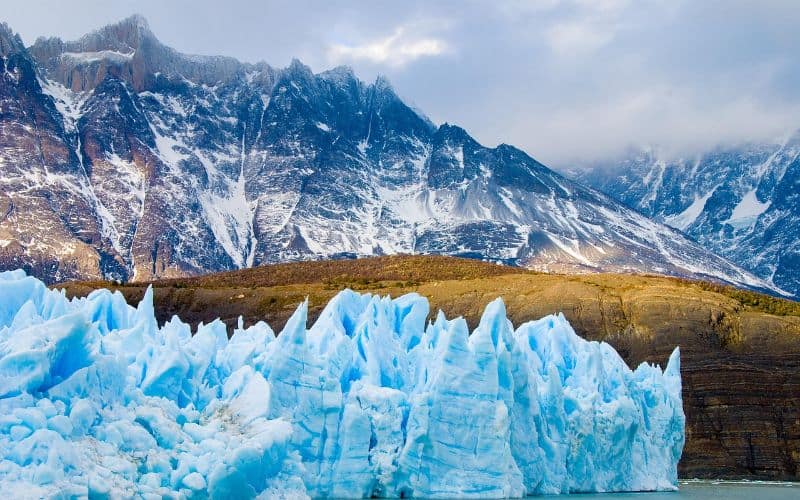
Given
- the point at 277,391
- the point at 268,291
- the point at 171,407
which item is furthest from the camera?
the point at 268,291

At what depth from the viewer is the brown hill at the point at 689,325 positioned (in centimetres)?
7212

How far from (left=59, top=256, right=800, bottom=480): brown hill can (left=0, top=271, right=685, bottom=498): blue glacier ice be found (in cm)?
2430

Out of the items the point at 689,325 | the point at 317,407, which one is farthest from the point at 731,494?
the point at 689,325

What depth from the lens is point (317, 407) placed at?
34125 mm

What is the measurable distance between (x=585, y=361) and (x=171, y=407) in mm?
21111

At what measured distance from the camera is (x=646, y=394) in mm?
48156

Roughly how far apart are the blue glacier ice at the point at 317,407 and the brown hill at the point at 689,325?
79.7ft

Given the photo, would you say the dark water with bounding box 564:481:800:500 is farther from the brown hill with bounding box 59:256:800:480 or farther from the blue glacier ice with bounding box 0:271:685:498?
the brown hill with bounding box 59:256:800:480

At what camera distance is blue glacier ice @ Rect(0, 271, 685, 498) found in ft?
86.8

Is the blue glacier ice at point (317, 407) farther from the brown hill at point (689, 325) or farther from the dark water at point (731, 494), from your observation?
the brown hill at point (689, 325)

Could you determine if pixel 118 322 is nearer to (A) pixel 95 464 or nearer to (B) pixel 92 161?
(A) pixel 95 464

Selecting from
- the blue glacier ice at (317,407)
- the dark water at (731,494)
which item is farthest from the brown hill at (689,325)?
the blue glacier ice at (317,407)

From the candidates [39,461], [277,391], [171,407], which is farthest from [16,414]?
[277,391]

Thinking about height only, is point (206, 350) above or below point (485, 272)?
below
